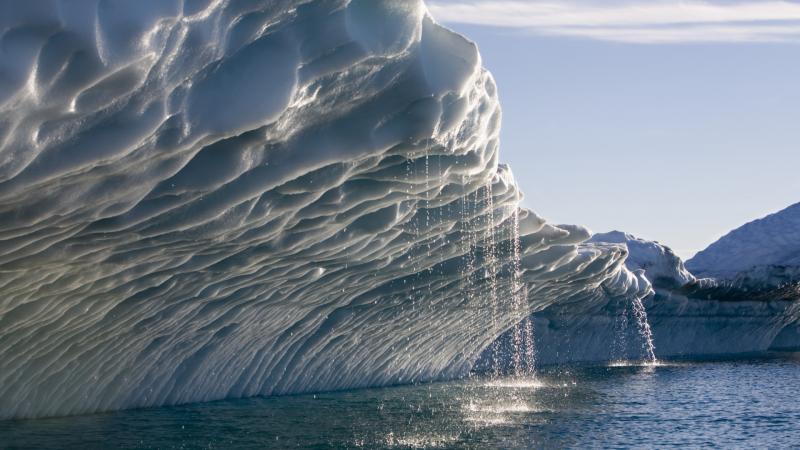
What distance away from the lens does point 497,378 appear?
3734cm

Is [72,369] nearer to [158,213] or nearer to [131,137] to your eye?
[158,213]

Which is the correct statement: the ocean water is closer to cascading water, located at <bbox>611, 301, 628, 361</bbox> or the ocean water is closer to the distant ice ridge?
the distant ice ridge

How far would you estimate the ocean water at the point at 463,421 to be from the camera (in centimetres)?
1723

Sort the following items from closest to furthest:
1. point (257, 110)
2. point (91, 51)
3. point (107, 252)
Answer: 1. point (91, 51)
2. point (257, 110)
3. point (107, 252)

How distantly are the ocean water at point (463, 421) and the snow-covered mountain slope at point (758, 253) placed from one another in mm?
18034

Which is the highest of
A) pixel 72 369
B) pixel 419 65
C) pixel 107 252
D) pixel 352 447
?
pixel 419 65

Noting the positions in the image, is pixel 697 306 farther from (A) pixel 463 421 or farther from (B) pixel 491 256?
(A) pixel 463 421

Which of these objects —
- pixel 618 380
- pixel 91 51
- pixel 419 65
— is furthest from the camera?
pixel 618 380

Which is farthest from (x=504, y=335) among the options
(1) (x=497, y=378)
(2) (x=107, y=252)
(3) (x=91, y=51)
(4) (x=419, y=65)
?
(3) (x=91, y=51)

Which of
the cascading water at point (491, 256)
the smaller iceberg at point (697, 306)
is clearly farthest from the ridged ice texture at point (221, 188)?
the smaller iceberg at point (697, 306)

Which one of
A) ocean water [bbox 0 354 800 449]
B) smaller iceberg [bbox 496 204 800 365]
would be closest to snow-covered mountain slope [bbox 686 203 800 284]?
smaller iceberg [bbox 496 204 800 365]

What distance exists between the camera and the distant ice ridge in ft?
149

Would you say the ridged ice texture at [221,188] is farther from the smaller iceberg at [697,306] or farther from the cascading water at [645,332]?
the cascading water at [645,332]

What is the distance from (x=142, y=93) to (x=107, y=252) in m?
5.67
